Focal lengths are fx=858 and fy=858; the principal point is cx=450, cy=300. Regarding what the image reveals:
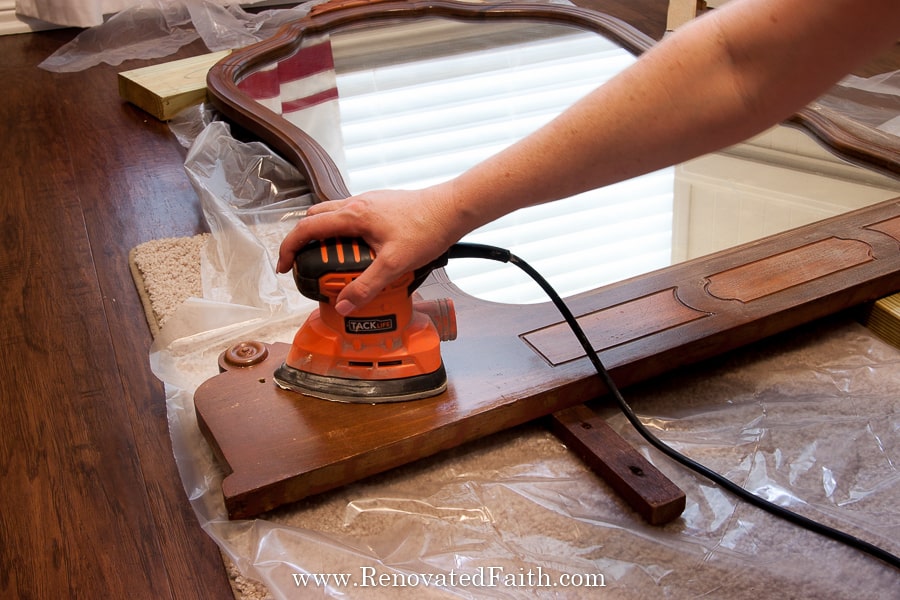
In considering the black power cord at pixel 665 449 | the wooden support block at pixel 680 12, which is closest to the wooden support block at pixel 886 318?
the black power cord at pixel 665 449

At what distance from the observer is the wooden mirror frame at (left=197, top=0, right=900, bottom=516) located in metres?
1.03

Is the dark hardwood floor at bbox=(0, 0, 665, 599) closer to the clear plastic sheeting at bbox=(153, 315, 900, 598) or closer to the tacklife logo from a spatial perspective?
the clear plastic sheeting at bbox=(153, 315, 900, 598)

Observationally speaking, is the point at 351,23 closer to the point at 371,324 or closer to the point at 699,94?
the point at 371,324

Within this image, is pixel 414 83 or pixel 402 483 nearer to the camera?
pixel 402 483

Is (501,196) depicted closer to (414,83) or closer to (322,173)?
(322,173)

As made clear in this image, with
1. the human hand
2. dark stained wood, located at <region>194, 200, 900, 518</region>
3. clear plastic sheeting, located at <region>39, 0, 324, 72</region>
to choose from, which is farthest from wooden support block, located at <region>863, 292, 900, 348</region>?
clear plastic sheeting, located at <region>39, 0, 324, 72</region>

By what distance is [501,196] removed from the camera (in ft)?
2.96

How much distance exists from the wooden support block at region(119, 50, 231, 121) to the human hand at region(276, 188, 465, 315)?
1400 millimetres

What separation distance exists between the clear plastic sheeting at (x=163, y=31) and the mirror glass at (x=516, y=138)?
48 cm

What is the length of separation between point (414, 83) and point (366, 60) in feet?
0.71

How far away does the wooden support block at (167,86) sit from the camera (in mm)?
2240

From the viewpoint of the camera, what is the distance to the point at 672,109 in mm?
788

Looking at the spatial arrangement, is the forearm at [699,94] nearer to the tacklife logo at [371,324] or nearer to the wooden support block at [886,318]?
the tacklife logo at [371,324]

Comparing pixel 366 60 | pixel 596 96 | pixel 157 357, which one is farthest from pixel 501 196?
pixel 366 60
